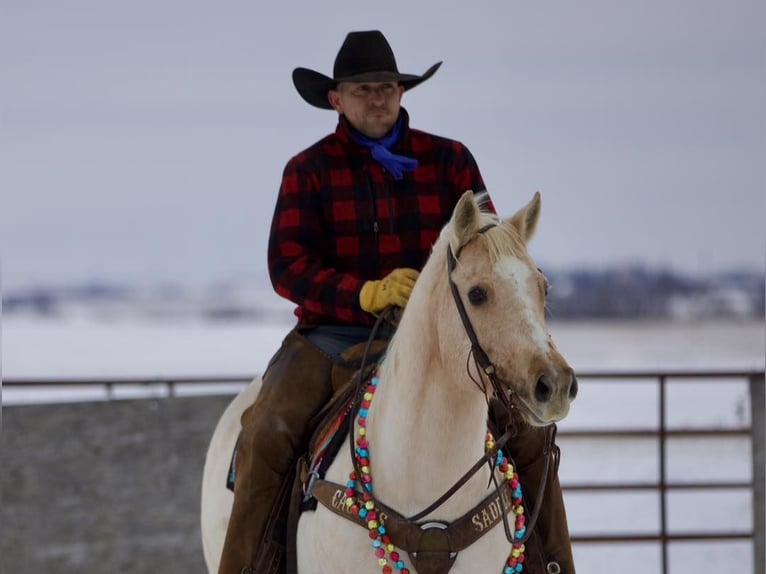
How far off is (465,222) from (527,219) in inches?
8.1

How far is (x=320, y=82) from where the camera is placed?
3.58 metres

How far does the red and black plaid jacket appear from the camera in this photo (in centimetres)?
339

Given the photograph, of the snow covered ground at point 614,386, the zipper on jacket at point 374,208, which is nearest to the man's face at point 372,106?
the zipper on jacket at point 374,208

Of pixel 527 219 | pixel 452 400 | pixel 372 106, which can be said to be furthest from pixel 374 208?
pixel 452 400

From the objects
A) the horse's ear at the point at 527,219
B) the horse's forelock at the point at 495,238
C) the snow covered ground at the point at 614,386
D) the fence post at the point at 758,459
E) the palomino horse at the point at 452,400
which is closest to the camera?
the palomino horse at the point at 452,400

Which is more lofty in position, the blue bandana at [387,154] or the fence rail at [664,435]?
the blue bandana at [387,154]

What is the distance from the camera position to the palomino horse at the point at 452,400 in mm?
2445

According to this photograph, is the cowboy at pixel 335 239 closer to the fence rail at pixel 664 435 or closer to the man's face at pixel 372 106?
the man's face at pixel 372 106

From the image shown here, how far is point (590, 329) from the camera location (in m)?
26.6

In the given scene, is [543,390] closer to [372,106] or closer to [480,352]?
[480,352]

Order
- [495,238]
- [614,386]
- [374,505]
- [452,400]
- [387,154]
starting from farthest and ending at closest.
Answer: [614,386] → [387,154] → [374,505] → [452,400] → [495,238]

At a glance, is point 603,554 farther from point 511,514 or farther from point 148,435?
point 511,514

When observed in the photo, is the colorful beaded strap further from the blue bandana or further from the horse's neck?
the blue bandana

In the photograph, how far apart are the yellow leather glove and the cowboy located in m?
0.14
